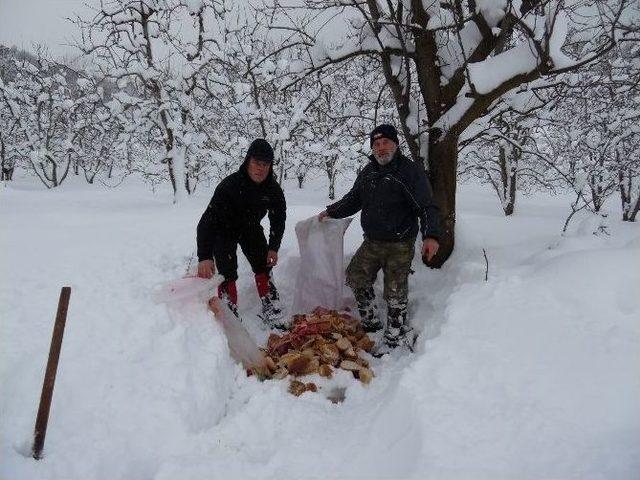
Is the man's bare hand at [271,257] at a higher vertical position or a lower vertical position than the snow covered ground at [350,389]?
higher

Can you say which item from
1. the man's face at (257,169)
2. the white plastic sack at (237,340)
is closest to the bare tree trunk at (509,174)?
the man's face at (257,169)

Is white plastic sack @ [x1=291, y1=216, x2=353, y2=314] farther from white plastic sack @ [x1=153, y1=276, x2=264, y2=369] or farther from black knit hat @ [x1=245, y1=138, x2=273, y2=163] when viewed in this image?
white plastic sack @ [x1=153, y1=276, x2=264, y2=369]

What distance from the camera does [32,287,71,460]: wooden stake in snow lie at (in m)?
1.97

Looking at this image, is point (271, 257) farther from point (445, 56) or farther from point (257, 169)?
point (445, 56)

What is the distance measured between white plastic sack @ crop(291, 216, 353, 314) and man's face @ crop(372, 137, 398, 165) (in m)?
0.90

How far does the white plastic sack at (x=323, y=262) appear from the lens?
414 centimetres

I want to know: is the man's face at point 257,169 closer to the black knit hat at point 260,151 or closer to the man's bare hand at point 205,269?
the black knit hat at point 260,151

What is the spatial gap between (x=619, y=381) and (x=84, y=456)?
278 centimetres

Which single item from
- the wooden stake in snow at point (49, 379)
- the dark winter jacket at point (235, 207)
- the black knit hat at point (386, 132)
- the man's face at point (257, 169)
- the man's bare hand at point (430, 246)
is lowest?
the wooden stake in snow at point (49, 379)

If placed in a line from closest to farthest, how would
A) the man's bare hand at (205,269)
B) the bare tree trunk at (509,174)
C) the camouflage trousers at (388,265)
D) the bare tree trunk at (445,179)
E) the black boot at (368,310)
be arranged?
the camouflage trousers at (388,265) → the man's bare hand at (205,269) → the black boot at (368,310) → the bare tree trunk at (445,179) → the bare tree trunk at (509,174)

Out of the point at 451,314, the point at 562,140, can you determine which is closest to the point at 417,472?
the point at 451,314

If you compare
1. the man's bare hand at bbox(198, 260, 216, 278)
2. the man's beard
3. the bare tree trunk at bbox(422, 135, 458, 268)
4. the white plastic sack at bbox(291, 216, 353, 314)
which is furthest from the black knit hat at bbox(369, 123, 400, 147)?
the man's bare hand at bbox(198, 260, 216, 278)

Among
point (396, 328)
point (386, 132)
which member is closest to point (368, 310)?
point (396, 328)

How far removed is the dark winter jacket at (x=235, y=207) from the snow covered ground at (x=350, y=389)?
64 cm
